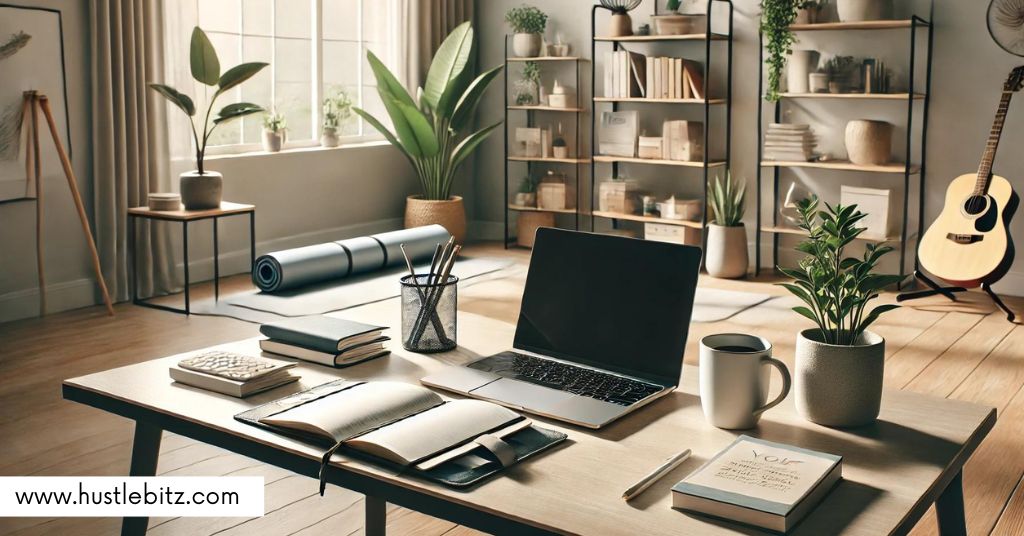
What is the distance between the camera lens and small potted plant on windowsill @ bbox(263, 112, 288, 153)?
5.91 metres

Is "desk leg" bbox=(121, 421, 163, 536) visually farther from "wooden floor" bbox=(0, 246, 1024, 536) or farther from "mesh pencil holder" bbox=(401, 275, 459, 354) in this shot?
"wooden floor" bbox=(0, 246, 1024, 536)

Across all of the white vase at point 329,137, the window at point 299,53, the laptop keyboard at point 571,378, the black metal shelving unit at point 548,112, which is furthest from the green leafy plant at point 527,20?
the laptop keyboard at point 571,378

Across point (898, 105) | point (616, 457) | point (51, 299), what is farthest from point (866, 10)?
point (616, 457)

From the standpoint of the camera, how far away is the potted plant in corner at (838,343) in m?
1.40

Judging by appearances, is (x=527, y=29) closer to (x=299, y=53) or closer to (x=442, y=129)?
(x=442, y=129)

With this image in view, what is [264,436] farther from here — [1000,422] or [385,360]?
[1000,422]

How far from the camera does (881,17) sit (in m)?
5.32

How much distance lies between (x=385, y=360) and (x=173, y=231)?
3905 mm

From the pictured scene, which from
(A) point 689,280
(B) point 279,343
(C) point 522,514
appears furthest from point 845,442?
(B) point 279,343

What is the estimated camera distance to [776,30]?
5.52 m

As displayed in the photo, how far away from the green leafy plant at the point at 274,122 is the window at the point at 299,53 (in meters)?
0.07

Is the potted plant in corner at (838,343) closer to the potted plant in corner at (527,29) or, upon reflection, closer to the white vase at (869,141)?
the white vase at (869,141)

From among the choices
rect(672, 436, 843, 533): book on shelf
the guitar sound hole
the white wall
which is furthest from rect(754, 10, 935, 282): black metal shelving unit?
rect(672, 436, 843, 533): book on shelf

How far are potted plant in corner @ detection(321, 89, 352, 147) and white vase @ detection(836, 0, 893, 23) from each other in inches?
121
